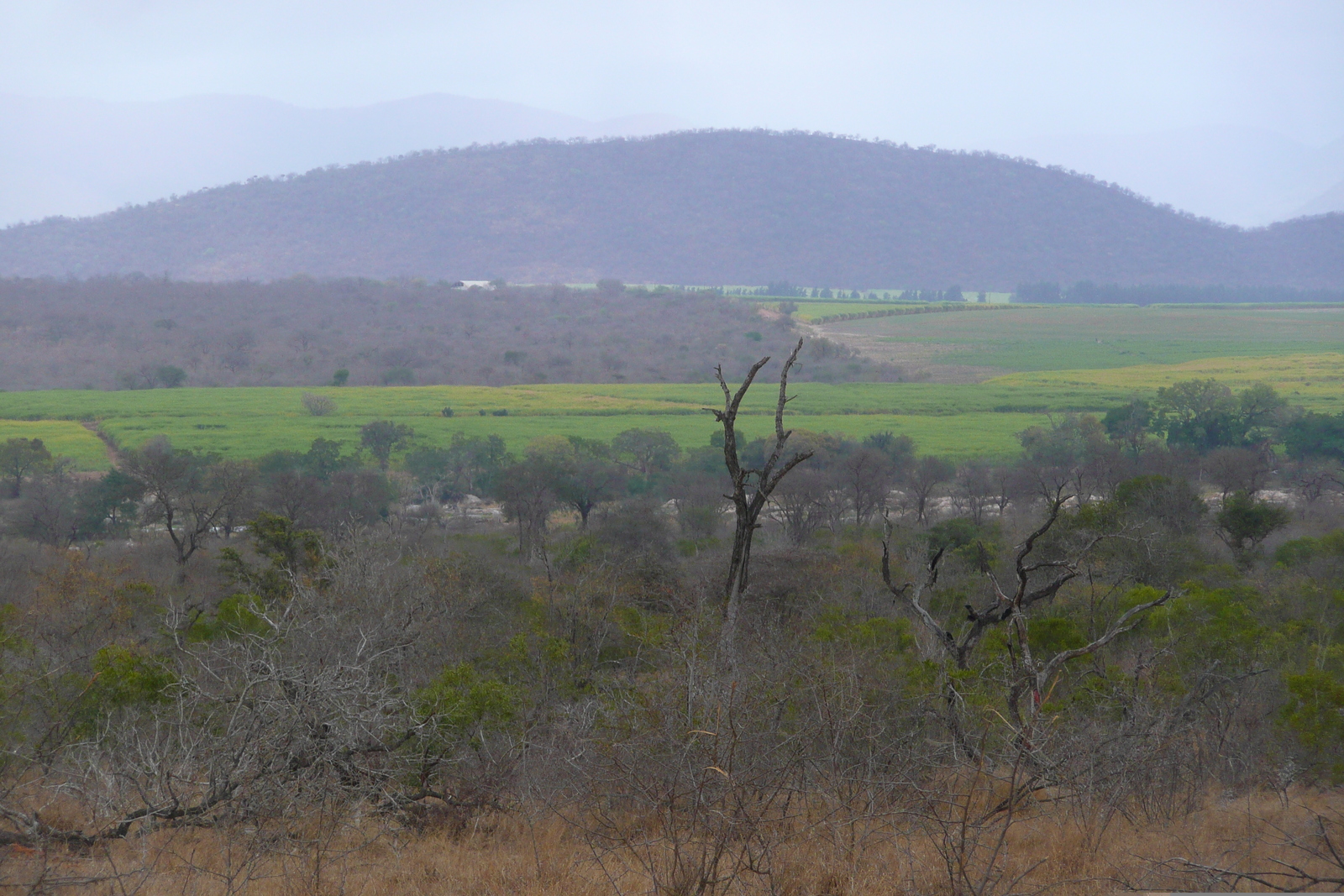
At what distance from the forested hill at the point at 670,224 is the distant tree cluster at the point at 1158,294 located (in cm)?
1027

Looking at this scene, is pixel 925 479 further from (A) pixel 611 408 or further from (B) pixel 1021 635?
(B) pixel 1021 635

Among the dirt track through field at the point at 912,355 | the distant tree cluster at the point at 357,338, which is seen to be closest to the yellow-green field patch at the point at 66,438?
the distant tree cluster at the point at 357,338

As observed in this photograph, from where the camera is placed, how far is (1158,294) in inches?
5037

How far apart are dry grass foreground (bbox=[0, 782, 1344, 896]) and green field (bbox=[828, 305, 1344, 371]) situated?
234ft

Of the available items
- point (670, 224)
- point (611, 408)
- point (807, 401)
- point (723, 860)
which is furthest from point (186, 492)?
point (670, 224)

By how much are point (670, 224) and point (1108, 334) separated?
97538 millimetres

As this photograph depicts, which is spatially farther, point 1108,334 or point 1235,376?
point 1108,334

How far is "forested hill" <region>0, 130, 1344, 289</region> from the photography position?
154625 mm

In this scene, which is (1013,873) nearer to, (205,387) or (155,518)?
(155,518)

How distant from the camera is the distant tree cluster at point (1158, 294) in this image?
11144cm

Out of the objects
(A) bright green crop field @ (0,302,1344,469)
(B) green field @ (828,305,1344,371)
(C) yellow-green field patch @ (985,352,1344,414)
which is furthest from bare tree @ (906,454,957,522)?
(B) green field @ (828,305,1344,371)

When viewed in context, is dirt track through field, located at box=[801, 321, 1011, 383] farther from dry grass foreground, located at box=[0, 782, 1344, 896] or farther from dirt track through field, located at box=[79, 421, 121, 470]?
dry grass foreground, located at box=[0, 782, 1344, 896]

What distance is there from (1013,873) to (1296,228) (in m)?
151

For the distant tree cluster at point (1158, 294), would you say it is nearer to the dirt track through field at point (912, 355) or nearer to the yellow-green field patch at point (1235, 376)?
the yellow-green field patch at point (1235, 376)
